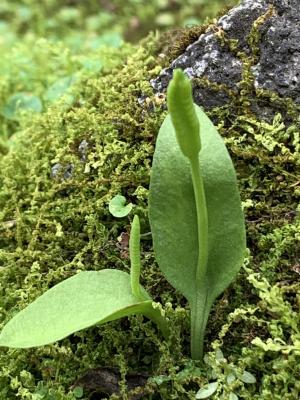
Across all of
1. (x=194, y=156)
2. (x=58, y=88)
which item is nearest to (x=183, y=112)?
(x=194, y=156)

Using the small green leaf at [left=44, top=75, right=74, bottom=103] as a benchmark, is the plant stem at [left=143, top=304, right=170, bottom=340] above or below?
above

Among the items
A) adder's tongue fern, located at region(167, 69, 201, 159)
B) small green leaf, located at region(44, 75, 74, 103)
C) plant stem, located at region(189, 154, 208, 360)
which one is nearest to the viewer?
adder's tongue fern, located at region(167, 69, 201, 159)

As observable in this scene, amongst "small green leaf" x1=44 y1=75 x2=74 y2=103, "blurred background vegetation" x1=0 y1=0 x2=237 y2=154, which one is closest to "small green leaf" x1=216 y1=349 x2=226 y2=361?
"small green leaf" x1=44 y1=75 x2=74 y2=103

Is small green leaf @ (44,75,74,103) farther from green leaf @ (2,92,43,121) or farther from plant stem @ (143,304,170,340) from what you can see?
plant stem @ (143,304,170,340)

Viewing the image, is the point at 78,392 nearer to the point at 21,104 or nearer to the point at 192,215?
the point at 192,215

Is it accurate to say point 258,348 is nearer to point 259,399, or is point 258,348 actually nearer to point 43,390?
point 259,399

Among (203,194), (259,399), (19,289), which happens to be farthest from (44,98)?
(259,399)
